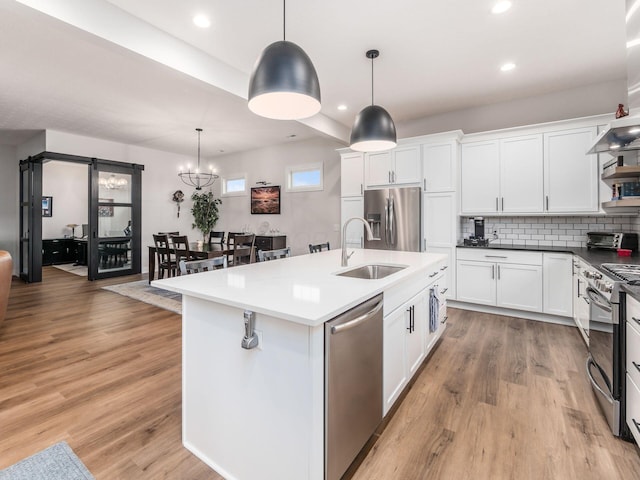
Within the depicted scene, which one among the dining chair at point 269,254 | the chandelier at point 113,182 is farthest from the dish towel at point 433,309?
the chandelier at point 113,182

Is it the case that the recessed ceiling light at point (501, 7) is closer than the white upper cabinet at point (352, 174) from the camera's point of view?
Yes

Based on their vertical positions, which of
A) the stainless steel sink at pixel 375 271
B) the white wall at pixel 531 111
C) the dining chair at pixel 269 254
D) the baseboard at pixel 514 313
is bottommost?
the baseboard at pixel 514 313

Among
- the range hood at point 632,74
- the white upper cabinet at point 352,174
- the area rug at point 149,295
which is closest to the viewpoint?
the range hood at point 632,74

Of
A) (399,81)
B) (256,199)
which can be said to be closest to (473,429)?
(399,81)

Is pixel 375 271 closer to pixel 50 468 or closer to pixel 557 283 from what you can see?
pixel 50 468

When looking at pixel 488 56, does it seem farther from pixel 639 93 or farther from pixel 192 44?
pixel 192 44

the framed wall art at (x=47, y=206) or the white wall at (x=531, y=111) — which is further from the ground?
the white wall at (x=531, y=111)

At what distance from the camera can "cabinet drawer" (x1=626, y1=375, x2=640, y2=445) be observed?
1642 millimetres

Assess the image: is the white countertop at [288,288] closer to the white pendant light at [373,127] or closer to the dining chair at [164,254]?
the white pendant light at [373,127]

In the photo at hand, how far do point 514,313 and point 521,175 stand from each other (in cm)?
182

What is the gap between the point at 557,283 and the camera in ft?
12.3

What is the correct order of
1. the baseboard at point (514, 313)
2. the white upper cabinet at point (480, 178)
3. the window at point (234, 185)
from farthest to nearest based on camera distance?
1. the window at point (234, 185)
2. the white upper cabinet at point (480, 178)
3. the baseboard at point (514, 313)

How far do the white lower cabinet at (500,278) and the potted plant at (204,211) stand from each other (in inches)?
244

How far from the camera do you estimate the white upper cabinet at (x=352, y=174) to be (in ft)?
17.0
